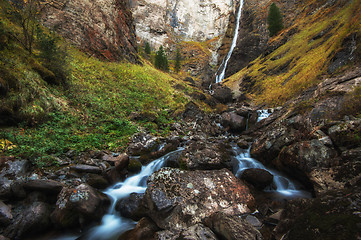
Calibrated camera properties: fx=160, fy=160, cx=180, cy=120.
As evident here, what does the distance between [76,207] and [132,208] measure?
5.18ft

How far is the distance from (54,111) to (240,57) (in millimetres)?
42798

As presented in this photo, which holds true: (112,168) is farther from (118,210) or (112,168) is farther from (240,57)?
(240,57)

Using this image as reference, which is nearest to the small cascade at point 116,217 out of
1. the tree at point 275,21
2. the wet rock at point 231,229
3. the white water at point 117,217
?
the white water at point 117,217

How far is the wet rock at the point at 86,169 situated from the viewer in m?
5.69

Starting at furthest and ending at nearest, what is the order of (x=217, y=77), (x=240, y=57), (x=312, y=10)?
(x=217, y=77) < (x=240, y=57) < (x=312, y=10)

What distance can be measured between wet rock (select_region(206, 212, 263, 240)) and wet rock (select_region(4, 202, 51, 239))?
13.6ft

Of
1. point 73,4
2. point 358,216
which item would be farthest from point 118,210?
point 73,4

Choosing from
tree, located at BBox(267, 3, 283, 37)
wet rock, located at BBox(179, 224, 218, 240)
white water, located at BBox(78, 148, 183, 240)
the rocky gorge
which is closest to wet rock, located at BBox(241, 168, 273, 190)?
the rocky gorge

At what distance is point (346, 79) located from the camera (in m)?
8.37

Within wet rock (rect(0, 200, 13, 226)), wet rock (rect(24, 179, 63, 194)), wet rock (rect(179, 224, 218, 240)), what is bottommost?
wet rock (rect(0, 200, 13, 226))

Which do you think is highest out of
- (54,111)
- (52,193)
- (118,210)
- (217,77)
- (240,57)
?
(240,57)

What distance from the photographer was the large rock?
4.15 m

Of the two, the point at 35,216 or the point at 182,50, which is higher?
the point at 182,50

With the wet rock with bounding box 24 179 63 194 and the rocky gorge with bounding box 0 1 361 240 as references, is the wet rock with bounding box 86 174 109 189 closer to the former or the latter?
the rocky gorge with bounding box 0 1 361 240
